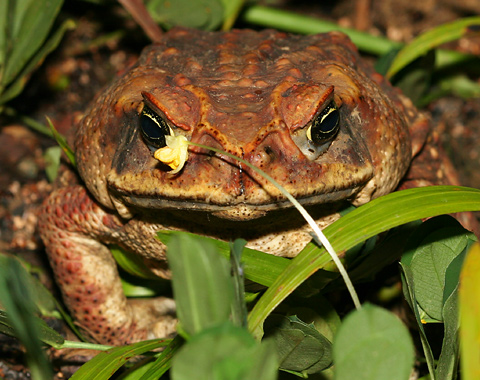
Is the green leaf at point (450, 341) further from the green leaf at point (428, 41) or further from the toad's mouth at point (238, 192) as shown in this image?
the green leaf at point (428, 41)

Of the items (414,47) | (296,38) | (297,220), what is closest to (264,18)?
(414,47)

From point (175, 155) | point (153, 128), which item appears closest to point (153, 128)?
point (153, 128)

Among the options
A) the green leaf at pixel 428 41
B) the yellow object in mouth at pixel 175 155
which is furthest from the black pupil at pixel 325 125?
the green leaf at pixel 428 41

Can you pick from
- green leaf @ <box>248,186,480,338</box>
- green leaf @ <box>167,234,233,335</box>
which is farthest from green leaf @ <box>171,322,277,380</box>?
green leaf @ <box>248,186,480,338</box>

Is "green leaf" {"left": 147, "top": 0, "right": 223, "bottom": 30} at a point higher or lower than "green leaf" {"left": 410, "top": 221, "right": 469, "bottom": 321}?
higher

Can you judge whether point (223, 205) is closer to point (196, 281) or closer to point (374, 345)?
point (196, 281)

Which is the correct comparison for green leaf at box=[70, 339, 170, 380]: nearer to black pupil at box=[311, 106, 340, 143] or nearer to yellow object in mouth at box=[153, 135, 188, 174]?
yellow object in mouth at box=[153, 135, 188, 174]
